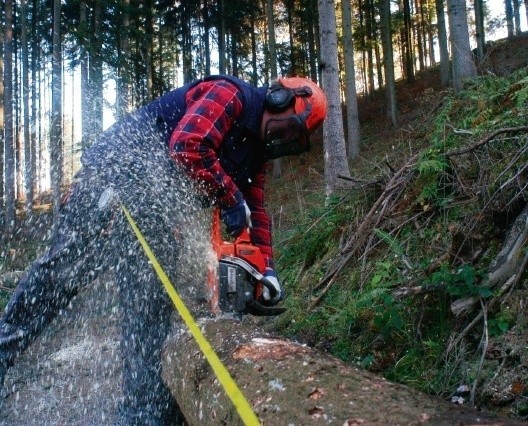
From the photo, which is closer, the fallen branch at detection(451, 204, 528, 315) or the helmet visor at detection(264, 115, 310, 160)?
the fallen branch at detection(451, 204, 528, 315)

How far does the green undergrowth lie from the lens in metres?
2.50

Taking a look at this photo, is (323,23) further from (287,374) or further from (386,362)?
(287,374)

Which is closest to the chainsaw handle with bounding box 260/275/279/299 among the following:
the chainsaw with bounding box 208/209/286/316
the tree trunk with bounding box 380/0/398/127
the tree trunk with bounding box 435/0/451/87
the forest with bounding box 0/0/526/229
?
the chainsaw with bounding box 208/209/286/316

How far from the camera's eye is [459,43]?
10219mm

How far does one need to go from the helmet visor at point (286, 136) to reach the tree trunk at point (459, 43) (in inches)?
295

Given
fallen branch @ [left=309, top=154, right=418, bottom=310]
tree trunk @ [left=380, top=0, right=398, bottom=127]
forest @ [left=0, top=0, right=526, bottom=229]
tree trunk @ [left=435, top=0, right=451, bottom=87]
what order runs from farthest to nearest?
tree trunk @ [left=380, top=0, right=398, bottom=127]
tree trunk @ [left=435, top=0, right=451, bottom=87]
forest @ [left=0, top=0, right=526, bottom=229]
fallen branch @ [left=309, top=154, right=418, bottom=310]

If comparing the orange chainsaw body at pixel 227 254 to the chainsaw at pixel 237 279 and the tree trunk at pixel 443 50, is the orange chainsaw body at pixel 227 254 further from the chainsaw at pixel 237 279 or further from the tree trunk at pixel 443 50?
the tree trunk at pixel 443 50

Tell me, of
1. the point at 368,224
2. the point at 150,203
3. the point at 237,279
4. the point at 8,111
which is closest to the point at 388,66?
the point at 8,111

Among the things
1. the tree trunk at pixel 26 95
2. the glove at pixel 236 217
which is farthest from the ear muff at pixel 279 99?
the tree trunk at pixel 26 95

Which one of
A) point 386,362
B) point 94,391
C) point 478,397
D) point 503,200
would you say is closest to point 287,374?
point 478,397

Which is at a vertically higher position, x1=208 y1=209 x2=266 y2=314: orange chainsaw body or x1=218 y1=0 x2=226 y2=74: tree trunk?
x1=218 y1=0 x2=226 y2=74: tree trunk

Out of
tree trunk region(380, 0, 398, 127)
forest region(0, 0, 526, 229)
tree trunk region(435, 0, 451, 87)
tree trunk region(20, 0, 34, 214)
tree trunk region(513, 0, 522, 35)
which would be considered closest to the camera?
forest region(0, 0, 526, 229)

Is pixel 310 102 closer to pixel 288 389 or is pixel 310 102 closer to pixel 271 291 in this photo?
pixel 271 291

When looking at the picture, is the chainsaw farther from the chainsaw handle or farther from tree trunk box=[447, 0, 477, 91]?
tree trunk box=[447, 0, 477, 91]
